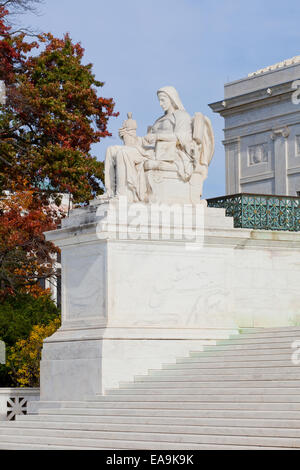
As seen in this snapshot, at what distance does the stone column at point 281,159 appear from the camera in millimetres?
48875

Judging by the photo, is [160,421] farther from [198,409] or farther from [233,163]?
[233,163]

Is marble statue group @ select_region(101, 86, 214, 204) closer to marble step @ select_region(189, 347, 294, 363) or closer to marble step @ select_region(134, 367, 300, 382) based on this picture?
marble step @ select_region(189, 347, 294, 363)

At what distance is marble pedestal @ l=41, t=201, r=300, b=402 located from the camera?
18.8 m

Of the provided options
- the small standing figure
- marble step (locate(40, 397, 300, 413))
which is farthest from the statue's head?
marble step (locate(40, 397, 300, 413))

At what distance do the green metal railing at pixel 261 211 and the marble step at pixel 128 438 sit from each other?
6736 mm

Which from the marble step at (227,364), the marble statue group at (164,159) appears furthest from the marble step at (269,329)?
the marble statue group at (164,159)

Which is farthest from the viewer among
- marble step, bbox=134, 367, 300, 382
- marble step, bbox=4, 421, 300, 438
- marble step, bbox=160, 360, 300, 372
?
marble step, bbox=160, 360, 300, 372

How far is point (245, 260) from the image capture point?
67.9 ft

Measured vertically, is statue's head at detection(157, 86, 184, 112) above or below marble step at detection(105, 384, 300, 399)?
above

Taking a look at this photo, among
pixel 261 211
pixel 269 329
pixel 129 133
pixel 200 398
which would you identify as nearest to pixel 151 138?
pixel 129 133

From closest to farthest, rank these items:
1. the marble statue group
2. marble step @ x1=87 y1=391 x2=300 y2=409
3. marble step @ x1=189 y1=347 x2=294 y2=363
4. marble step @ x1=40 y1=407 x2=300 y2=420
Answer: marble step @ x1=40 y1=407 x2=300 y2=420 < marble step @ x1=87 y1=391 x2=300 y2=409 < marble step @ x1=189 y1=347 x2=294 y2=363 < the marble statue group

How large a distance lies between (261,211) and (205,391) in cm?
624

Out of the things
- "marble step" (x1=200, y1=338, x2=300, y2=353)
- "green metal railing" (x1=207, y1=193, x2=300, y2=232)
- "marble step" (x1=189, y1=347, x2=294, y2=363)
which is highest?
"green metal railing" (x1=207, y1=193, x2=300, y2=232)
